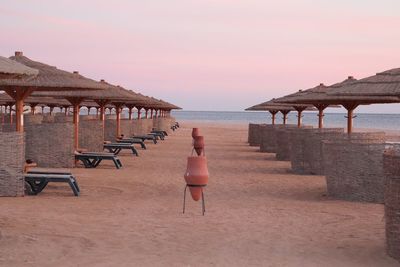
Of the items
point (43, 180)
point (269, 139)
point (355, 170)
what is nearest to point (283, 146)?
point (269, 139)

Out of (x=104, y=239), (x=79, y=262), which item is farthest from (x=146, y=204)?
(x=79, y=262)

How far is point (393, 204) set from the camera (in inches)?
212

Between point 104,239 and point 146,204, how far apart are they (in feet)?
7.53

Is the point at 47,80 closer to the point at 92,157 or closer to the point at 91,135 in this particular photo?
the point at 92,157

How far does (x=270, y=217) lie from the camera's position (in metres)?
7.40

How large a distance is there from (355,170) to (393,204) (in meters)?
3.50

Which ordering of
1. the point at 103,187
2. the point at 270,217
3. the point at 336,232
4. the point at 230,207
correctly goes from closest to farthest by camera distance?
the point at 336,232 → the point at 270,217 → the point at 230,207 → the point at 103,187

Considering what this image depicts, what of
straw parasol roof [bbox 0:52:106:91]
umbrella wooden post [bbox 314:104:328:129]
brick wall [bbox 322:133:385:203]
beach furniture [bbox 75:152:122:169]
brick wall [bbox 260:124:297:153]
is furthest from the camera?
brick wall [bbox 260:124:297:153]

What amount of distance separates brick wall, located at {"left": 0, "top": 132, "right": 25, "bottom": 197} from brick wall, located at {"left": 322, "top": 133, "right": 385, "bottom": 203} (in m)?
4.05

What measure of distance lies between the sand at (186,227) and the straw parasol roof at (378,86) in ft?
4.47

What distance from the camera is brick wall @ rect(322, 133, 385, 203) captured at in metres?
8.66

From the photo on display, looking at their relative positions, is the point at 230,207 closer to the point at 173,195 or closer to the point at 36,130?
the point at 173,195

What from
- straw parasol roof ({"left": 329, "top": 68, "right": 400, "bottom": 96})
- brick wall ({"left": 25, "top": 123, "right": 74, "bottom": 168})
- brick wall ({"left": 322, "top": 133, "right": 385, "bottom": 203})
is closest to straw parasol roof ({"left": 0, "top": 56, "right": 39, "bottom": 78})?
straw parasol roof ({"left": 329, "top": 68, "right": 400, "bottom": 96})

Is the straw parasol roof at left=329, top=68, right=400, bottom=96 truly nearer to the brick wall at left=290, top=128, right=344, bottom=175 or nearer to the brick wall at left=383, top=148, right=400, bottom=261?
the brick wall at left=383, top=148, right=400, bottom=261
